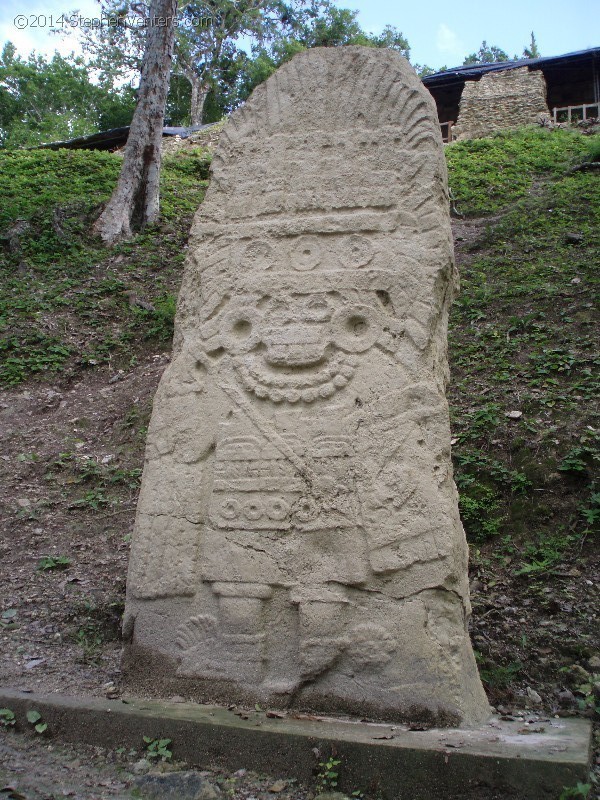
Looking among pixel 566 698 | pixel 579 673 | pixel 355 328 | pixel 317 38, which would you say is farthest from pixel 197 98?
pixel 566 698

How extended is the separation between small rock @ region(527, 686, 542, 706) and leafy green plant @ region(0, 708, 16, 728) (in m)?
2.08

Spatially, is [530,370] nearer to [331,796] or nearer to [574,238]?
[574,238]

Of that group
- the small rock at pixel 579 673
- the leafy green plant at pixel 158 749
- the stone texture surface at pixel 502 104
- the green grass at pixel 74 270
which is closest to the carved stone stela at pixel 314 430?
the leafy green plant at pixel 158 749

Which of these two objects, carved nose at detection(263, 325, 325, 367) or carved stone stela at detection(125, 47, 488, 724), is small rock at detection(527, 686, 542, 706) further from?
carved nose at detection(263, 325, 325, 367)

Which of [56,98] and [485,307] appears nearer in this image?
[485,307]

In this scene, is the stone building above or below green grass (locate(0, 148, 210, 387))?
above

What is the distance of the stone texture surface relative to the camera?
14.0 meters

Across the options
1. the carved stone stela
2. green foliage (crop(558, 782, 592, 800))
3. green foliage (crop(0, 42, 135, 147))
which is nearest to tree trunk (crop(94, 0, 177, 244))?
the carved stone stela

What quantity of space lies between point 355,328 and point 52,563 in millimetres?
2380

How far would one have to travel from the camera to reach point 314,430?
3072mm

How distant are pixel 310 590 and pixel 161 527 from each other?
707mm

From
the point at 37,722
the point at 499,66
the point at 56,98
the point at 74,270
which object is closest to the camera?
the point at 37,722

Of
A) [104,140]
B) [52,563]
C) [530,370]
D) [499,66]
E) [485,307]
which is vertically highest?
[499,66]

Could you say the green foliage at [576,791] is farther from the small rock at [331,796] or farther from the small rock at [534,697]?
the small rock at [534,697]
